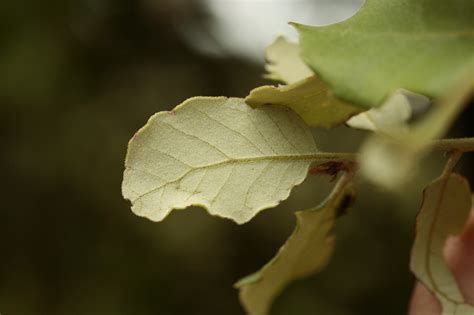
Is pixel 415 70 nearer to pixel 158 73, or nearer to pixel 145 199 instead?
pixel 145 199

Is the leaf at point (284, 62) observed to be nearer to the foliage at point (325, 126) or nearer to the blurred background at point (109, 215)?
the foliage at point (325, 126)

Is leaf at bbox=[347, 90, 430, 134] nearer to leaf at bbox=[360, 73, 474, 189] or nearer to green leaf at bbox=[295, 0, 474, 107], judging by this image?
green leaf at bbox=[295, 0, 474, 107]

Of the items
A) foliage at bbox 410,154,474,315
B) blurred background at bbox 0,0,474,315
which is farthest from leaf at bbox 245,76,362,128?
blurred background at bbox 0,0,474,315

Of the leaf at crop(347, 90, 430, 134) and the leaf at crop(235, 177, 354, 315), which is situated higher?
the leaf at crop(347, 90, 430, 134)

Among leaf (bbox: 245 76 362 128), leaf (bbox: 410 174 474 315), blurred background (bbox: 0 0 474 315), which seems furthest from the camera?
blurred background (bbox: 0 0 474 315)

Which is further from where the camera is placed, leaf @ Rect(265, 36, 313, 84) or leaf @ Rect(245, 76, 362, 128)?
leaf @ Rect(265, 36, 313, 84)

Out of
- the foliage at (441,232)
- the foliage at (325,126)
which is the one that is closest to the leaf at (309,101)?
the foliage at (325,126)
